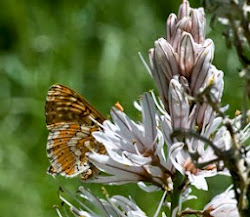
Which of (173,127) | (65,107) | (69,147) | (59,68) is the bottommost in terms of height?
(173,127)

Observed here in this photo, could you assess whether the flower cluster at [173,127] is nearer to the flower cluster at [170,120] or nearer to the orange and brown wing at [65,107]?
the flower cluster at [170,120]

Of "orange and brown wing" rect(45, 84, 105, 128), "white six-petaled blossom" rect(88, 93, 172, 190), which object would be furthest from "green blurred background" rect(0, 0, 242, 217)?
"white six-petaled blossom" rect(88, 93, 172, 190)

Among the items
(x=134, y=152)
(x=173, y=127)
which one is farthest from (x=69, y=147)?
(x=173, y=127)

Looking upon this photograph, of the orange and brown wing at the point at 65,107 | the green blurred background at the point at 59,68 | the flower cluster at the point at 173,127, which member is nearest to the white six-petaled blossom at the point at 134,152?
the flower cluster at the point at 173,127

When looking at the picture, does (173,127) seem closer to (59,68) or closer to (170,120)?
(170,120)

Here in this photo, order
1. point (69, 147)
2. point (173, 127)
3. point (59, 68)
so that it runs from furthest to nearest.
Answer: point (59, 68) → point (69, 147) → point (173, 127)

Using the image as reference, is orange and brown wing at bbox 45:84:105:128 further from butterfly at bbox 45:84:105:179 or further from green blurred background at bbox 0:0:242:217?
green blurred background at bbox 0:0:242:217

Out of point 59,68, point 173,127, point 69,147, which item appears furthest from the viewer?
point 59,68
